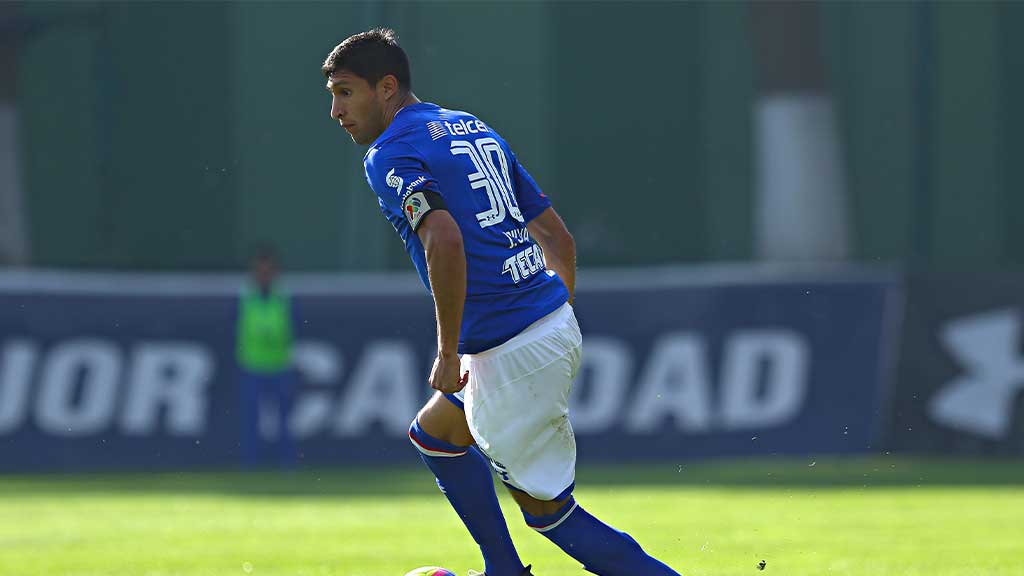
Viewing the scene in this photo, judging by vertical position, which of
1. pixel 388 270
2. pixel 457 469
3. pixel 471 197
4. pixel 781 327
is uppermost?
pixel 471 197

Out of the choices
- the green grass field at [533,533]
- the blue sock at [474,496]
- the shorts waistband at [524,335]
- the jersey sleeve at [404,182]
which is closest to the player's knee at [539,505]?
the blue sock at [474,496]

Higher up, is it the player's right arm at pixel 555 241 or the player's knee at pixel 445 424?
the player's right arm at pixel 555 241

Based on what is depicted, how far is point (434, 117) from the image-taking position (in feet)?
20.5

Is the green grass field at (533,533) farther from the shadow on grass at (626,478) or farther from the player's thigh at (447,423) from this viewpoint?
the player's thigh at (447,423)

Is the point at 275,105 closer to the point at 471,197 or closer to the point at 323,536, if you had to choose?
the point at 323,536

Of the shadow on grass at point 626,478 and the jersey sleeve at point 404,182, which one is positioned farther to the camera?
the shadow on grass at point 626,478

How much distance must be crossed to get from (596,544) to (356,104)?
5.46 ft

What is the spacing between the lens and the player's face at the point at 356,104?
6.25 m

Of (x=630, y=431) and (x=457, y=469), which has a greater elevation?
(x=457, y=469)

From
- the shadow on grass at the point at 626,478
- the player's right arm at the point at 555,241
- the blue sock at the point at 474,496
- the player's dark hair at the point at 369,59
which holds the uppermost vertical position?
the player's dark hair at the point at 369,59

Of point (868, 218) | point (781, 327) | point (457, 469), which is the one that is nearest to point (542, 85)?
point (868, 218)

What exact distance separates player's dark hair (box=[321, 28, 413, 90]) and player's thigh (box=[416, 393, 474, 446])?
3.71 ft

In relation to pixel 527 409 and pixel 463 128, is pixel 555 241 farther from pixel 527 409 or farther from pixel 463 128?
pixel 527 409

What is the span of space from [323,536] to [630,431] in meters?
5.85
